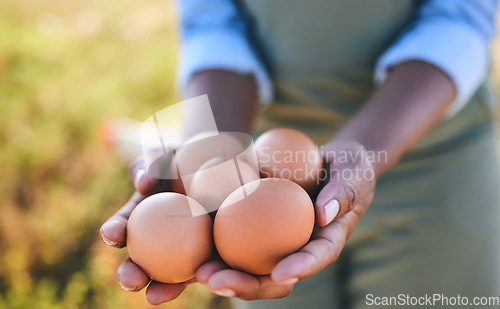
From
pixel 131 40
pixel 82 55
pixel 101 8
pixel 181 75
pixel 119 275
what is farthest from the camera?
pixel 101 8

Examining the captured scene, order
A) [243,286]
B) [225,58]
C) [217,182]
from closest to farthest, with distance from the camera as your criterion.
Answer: [243,286]
[217,182]
[225,58]

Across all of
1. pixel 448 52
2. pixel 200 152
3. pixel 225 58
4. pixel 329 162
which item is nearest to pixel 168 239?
pixel 200 152

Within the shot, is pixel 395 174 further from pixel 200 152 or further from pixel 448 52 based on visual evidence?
pixel 200 152

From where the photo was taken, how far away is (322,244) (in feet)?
2.10

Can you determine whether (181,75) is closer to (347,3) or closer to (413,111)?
(347,3)

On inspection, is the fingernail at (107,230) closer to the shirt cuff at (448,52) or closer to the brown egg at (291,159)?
the brown egg at (291,159)

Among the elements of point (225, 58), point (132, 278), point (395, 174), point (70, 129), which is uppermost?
point (225, 58)

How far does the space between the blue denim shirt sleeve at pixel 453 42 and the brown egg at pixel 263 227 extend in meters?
0.44

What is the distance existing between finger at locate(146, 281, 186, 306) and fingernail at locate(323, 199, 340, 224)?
0.25m

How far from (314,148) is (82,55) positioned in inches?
87.8

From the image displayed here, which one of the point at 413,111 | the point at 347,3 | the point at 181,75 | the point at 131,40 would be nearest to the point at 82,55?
the point at 131,40

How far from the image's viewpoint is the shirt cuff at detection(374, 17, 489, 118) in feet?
3.02

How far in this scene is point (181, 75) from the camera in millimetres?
1109

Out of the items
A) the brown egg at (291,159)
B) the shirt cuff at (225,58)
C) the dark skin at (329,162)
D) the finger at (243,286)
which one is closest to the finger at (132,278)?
the dark skin at (329,162)
